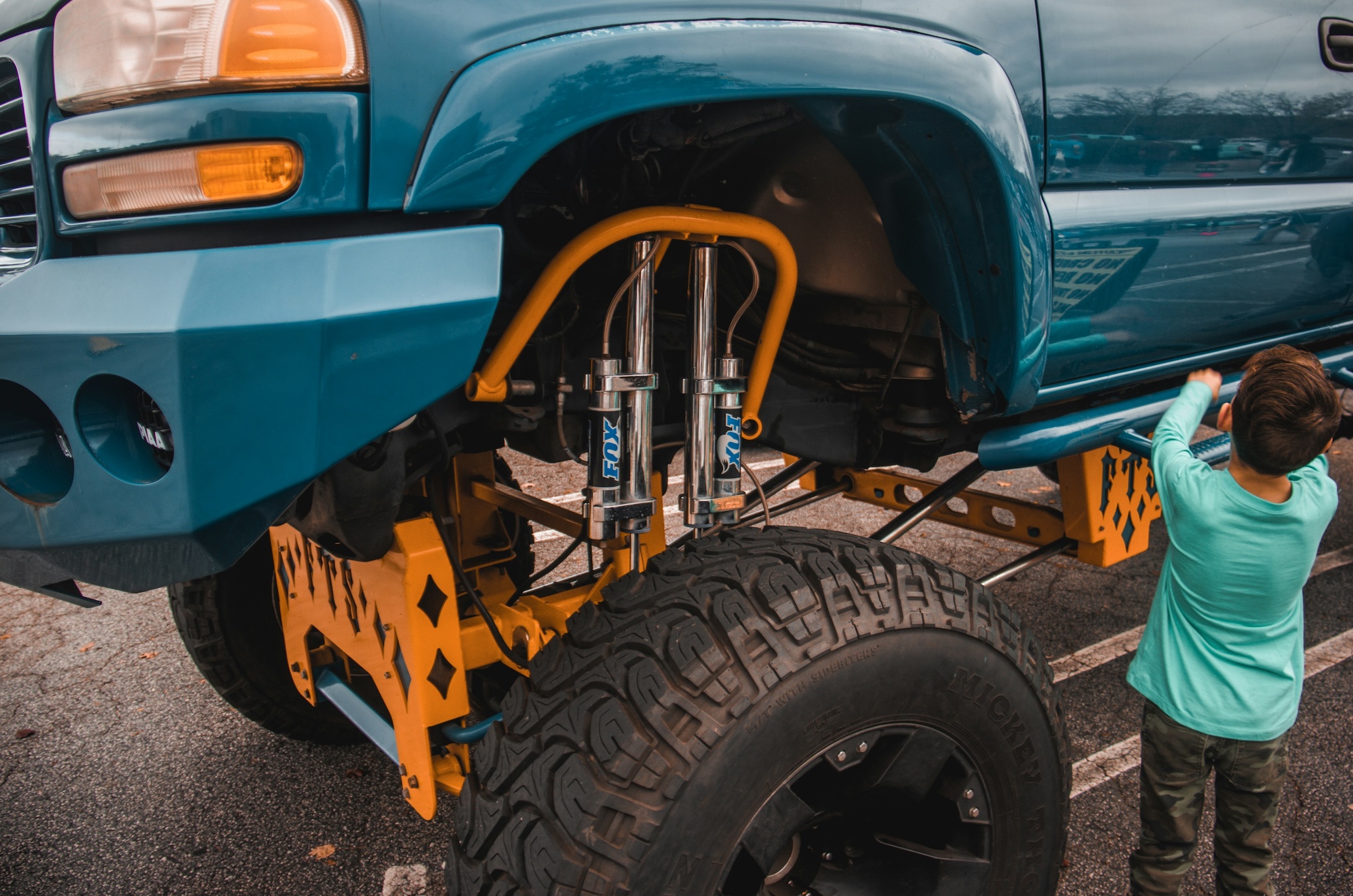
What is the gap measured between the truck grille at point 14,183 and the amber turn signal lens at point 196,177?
241 millimetres

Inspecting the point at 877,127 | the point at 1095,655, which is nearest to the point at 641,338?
the point at 877,127

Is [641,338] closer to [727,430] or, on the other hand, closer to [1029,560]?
[727,430]

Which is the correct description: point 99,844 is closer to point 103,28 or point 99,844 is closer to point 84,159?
point 84,159

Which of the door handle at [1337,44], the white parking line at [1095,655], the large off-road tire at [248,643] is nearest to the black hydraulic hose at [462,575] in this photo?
the large off-road tire at [248,643]

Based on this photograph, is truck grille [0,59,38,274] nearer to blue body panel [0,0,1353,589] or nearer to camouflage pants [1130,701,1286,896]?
blue body panel [0,0,1353,589]

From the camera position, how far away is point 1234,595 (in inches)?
70.0

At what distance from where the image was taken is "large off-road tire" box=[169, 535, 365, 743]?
238cm

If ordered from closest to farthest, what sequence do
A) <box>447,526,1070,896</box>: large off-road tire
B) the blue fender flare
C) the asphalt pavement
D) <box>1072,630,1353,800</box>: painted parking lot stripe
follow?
the blue fender flare < <box>447,526,1070,896</box>: large off-road tire < the asphalt pavement < <box>1072,630,1353,800</box>: painted parking lot stripe

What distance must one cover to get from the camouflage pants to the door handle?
1459 millimetres

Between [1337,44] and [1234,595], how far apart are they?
1265mm

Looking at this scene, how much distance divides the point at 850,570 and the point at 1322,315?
170 centimetres

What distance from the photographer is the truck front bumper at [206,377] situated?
985 millimetres

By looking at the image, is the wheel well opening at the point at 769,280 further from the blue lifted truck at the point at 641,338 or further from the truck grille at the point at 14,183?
the truck grille at the point at 14,183

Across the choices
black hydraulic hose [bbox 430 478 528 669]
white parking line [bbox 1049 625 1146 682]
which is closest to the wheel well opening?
black hydraulic hose [bbox 430 478 528 669]
